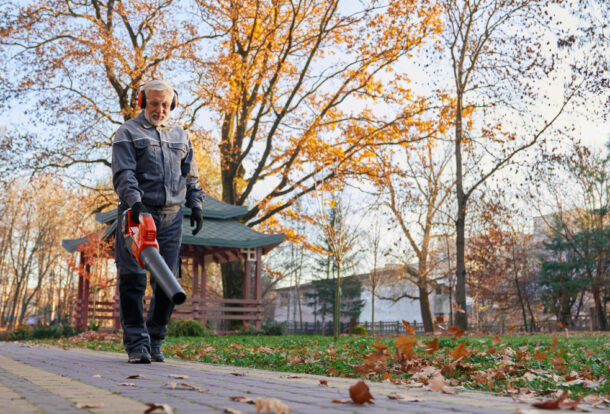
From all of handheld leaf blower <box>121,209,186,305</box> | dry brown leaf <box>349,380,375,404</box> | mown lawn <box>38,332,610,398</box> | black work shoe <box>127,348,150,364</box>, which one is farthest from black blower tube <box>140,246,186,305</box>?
dry brown leaf <box>349,380,375,404</box>

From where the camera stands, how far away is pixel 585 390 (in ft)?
12.4

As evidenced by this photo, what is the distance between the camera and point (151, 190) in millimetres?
5375

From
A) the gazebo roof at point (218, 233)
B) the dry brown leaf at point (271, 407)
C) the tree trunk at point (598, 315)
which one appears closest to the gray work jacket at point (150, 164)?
the dry brown leaf at point (271, 407)

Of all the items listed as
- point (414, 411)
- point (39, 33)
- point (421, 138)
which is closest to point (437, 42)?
point (421, 138)

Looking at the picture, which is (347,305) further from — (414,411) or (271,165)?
(414,411)

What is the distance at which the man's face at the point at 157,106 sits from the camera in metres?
5.54

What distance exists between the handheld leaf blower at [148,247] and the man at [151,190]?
0.26m

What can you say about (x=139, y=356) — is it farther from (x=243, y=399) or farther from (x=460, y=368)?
(x=243, y=399)

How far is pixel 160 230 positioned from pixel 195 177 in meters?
0.71

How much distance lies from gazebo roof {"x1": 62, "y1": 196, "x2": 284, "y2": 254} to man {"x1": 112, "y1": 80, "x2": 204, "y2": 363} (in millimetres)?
14069

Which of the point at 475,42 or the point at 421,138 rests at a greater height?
the point at 475,42

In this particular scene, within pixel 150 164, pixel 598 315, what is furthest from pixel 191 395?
pixel 598 315

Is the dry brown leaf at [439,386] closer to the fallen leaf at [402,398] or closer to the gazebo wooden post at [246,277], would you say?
the fallen leaf at [402,398]

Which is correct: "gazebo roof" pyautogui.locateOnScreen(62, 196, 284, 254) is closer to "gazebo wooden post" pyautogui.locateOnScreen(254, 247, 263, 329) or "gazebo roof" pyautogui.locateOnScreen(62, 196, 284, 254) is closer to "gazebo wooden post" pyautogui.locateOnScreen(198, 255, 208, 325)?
"gazebo wooden post" pyautogui.locateOnScreen(254, 247, 263, 329)
